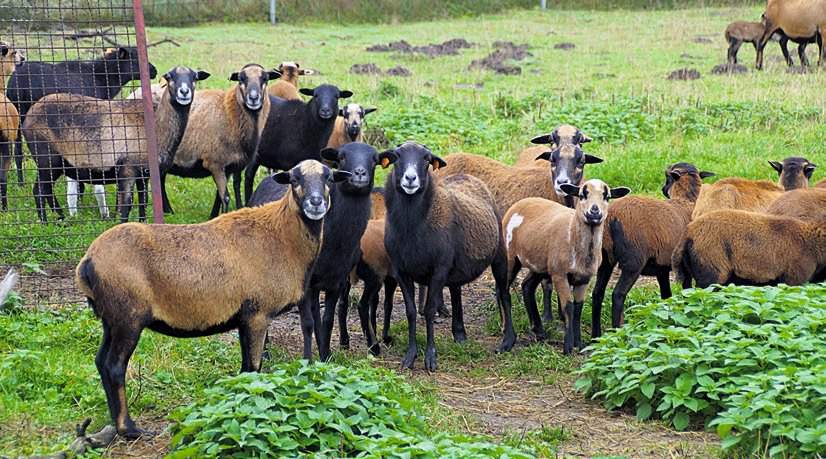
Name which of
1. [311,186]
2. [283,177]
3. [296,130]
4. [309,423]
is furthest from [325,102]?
[309,423]

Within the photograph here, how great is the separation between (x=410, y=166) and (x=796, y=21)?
17230mm

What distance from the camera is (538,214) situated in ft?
32.8

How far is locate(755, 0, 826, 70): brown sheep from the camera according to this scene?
75.9 ft

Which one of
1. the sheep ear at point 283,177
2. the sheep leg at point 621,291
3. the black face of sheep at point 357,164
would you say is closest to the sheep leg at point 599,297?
the sheep leg at point 621,291

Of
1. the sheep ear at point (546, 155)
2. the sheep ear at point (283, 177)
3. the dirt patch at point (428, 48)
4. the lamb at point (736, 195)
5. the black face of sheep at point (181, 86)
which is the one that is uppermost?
the black face of sheep at point (181, 86)

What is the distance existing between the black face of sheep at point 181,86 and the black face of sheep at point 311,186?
4.54 meters

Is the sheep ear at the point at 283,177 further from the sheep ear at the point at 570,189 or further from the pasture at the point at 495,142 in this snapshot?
the sheep ear at the point at 570,189

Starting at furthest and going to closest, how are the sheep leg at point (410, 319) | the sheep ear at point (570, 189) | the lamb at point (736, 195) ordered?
the lamb at point (736, 195) < the sheep ear at point (570, 189) < the sheep leg at point (410, 319)

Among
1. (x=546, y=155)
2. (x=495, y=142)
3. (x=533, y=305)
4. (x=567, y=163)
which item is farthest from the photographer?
(x=495, y=142)

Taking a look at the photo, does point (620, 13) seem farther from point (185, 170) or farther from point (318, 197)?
point (318, 197)

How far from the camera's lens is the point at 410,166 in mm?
9008

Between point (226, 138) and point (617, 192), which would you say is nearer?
point (617, 192)

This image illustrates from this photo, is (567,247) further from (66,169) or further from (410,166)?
(66,169)

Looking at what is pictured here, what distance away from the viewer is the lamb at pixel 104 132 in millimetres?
11906
